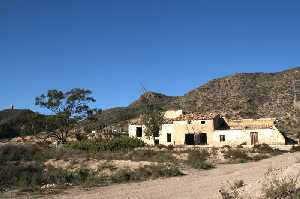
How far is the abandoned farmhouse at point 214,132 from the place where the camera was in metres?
50.1

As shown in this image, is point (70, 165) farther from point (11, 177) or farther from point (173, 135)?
point (173, 135)

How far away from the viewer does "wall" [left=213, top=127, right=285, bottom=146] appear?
161 ft

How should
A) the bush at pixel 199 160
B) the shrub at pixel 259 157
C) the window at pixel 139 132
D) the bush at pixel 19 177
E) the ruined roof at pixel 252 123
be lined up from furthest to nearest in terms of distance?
the window at pixel 139 132 < the ruined roof at pixel 252 123 < the shrub at pixel 259 157 < the bush at pixel 199 160 < the bush at pixel 19 177

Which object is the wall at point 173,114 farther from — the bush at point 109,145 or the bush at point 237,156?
the bush at point 237,156

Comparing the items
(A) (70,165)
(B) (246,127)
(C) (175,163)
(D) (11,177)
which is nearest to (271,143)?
(B) (246,127)

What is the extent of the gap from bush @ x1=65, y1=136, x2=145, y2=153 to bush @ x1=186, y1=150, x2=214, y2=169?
12.5m

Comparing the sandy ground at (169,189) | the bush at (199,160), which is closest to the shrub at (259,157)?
the bush at (199,160)

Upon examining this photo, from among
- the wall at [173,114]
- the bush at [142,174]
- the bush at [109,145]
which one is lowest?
the bush at [142,174]

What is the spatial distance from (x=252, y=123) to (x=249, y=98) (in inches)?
1126

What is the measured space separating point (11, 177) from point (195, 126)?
33.3 meters

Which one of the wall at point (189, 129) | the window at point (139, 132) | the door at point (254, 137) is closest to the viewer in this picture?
the door at point (254, 137)

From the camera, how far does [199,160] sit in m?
34.6

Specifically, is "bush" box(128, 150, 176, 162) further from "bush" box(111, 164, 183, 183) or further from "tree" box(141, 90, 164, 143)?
"tree" box(141, 90, 164, 143)

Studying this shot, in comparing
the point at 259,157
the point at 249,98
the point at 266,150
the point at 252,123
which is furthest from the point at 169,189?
the point at 249,98
